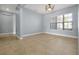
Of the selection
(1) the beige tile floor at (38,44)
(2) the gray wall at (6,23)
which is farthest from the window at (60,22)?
(2) the gray wall at (6,23)

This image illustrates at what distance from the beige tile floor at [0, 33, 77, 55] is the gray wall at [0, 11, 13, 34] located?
17cm

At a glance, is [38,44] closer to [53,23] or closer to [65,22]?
[53,23]

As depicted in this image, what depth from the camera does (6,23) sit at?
1551 millimetres

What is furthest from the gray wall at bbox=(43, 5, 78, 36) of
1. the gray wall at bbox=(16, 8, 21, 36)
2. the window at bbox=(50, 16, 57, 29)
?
the gray wall at bbox=(16, 8, 21, 36)

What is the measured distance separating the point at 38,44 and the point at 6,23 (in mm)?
851

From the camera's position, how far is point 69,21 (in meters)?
1.43

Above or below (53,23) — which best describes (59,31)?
below

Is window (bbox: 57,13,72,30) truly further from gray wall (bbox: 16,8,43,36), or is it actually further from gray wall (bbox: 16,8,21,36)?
gray wall (bbox: 16,8,21,36)

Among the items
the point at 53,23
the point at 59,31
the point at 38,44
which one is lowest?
the point at 38,44

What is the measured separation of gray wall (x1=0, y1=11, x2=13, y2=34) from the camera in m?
1.46

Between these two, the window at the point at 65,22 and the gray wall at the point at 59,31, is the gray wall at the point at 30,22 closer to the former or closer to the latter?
the gray wall at the point at 59,31

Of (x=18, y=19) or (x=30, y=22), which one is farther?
(x=30, y=22)

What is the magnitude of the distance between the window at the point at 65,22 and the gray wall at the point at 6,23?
1.07 metres

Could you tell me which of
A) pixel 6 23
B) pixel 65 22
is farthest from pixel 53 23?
pixel 6 23
